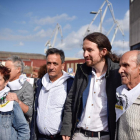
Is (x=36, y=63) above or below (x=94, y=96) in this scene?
above

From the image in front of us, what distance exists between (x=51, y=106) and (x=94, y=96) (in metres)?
0.74

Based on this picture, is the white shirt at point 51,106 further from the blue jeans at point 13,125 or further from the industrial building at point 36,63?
the industrial building at point 36,63

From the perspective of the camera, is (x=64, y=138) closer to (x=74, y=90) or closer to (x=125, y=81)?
(x=74, y=90)

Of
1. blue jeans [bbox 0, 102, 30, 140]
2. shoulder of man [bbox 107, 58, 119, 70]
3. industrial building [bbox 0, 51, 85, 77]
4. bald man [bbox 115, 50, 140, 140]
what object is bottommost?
blue jeans [bbox 0, 102, 30, 140]

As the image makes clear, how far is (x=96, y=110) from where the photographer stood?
2.27 m

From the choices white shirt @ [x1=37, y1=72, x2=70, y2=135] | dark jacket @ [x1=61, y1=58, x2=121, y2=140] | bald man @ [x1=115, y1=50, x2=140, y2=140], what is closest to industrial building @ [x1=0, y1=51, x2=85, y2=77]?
white shirt @ [x1=37, y1=72, x2=70, y2=135]

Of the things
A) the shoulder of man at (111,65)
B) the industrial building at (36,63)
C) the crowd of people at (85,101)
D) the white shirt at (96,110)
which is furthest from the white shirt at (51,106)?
the industrial building at (36,63)

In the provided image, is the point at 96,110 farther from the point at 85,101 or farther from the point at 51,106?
the point at 51,106

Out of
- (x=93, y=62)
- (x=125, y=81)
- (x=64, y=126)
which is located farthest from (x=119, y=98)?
(x=64, y=126)

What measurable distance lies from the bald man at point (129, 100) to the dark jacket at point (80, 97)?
0.22m

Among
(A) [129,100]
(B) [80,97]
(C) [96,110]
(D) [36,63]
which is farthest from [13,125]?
(D) [36,63]

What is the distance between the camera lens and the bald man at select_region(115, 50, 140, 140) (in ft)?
5.77

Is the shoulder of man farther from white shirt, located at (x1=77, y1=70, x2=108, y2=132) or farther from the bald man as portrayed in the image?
the bald man

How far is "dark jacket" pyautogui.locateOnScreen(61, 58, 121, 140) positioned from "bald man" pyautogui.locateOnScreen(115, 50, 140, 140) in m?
0.22
